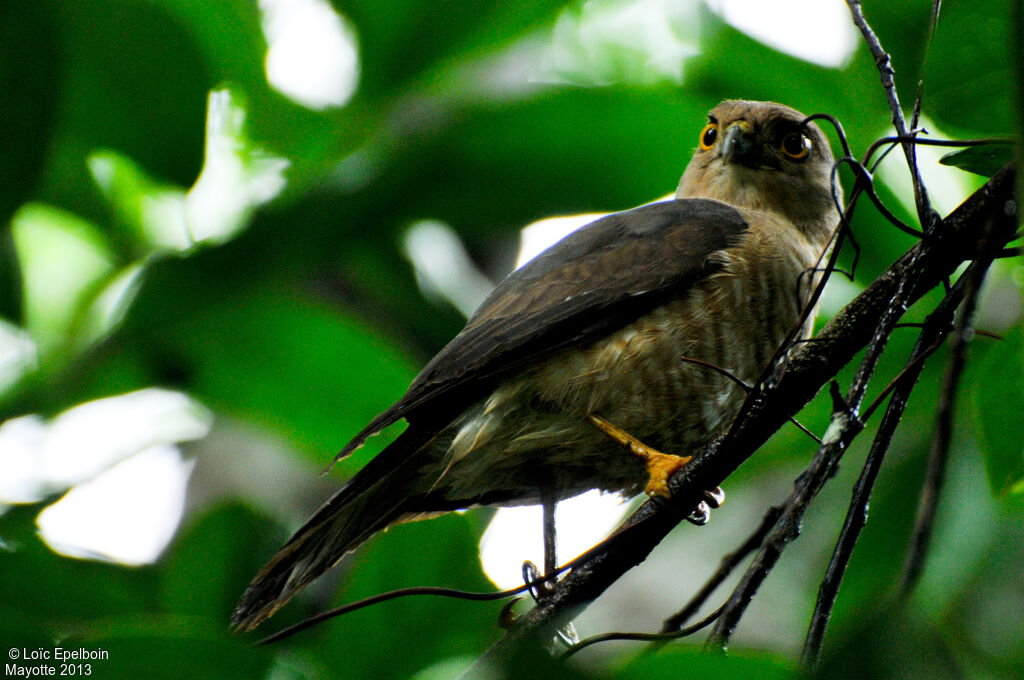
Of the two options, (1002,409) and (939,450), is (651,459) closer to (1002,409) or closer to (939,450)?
(1002,409)

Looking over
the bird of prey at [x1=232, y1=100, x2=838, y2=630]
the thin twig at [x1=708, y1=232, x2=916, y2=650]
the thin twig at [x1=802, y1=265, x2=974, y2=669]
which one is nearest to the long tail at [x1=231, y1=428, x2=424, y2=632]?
the bird of prey at [x1=232, y1=100, x2=838, y2=630]

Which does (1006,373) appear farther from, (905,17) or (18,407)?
(18,407)

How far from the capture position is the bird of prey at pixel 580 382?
8.64ft

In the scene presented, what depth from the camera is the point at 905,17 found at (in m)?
2.29

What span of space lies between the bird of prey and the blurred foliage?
18 cm

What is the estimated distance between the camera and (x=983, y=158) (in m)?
1.50

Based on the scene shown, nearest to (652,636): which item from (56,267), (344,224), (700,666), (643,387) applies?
(700,666)

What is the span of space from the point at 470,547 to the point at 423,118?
143 cm

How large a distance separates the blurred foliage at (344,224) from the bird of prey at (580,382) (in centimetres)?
18

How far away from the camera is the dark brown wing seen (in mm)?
2609

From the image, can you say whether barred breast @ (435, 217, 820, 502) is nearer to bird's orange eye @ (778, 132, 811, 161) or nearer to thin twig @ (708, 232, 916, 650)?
bird's orange eye @ (778, 132, 811, 161)

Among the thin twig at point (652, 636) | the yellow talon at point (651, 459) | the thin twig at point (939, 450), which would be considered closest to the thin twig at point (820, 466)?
the thin twig at point (652, 636)

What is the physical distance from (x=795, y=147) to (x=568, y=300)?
141cm

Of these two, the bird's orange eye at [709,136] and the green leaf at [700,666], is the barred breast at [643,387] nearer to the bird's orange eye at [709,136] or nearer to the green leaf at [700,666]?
the bird's orange eye at [709,136]
